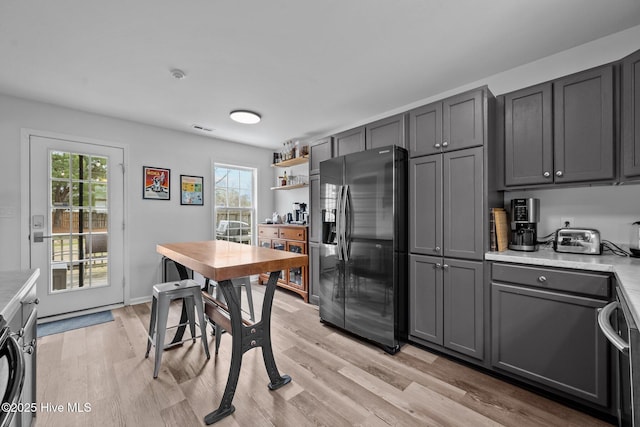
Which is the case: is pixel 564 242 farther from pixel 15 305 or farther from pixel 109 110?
pixel 109 110

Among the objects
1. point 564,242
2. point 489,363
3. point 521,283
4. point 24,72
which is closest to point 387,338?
point 489,363

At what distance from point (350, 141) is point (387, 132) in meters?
0.50

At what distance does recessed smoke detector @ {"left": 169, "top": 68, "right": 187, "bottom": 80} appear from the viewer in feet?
8.21

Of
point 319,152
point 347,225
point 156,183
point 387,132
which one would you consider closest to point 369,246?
point 347,225

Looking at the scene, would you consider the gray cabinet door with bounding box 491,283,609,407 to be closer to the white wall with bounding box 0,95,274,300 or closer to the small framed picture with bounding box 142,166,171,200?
the white wall with bounding box 0,95,274,300

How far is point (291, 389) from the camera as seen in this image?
6.50 feet

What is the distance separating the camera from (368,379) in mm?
2100

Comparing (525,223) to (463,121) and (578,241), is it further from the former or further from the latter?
(463,121)

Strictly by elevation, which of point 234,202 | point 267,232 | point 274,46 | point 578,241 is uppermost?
point 274,46

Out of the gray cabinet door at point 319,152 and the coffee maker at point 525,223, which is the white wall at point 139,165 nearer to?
the gray cabinet door at point 319,152

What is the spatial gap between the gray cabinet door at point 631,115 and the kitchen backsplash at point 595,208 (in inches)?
13.9

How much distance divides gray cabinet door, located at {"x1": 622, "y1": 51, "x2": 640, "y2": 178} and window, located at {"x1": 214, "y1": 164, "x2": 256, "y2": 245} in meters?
4.73

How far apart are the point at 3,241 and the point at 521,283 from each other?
503cm

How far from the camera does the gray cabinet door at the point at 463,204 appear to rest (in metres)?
2.20
